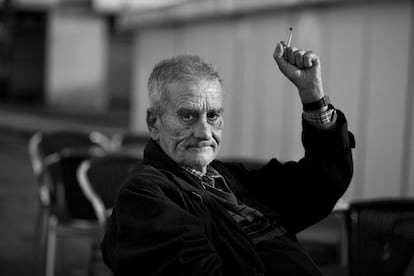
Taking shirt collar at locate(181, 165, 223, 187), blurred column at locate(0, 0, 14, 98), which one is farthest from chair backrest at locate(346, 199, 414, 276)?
blurred column at locate(0, 0, 14, 98)

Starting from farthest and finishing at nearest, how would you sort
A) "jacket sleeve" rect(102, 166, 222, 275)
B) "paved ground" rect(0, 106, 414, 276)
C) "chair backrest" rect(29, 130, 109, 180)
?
"chair backrest" rect(29, 130, 109, 180)
"paved ground" rect(0, 106, 414, 276)
"jacket sleeve" rect(102, 166, 222, 275)

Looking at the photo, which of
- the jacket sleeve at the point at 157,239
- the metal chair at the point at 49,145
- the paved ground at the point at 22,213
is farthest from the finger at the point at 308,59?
the metal chair at the point at 49,145

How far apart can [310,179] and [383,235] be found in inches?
50.8

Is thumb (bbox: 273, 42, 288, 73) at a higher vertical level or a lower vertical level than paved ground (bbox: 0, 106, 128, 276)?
higher

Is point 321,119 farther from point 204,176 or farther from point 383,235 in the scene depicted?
point 383,235

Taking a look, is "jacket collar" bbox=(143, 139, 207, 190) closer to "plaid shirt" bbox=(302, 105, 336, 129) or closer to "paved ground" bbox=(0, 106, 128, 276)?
"plaid shirt" bbox=(302, 105, 336, 129)

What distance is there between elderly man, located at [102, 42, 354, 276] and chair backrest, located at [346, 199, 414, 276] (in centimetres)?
114

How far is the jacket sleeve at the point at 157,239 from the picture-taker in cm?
205

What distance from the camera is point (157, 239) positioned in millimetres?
2057

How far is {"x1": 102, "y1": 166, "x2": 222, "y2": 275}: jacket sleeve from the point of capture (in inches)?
80.6

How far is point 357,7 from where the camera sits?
8094 millimetres

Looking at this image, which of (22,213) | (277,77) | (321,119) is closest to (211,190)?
(321,119)

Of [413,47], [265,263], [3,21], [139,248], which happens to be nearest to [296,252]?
[265,263]

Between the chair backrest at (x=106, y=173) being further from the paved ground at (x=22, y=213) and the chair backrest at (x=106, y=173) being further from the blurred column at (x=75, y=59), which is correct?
the blurred column at (x=75, y=59)
